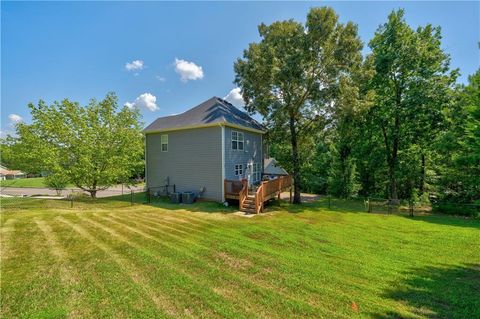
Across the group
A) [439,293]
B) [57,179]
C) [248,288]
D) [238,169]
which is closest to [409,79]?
[238,169]

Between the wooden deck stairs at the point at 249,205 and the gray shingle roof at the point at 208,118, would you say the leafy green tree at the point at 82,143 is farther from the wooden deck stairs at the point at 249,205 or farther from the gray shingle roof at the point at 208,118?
the wooden deck stairs at the point at 249,205

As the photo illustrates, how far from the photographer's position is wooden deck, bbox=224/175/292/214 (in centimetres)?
1277

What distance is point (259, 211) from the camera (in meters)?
12.8

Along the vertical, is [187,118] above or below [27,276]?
above

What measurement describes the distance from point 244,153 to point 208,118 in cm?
361

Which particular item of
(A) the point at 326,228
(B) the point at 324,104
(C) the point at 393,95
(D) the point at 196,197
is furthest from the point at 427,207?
(D) the point at 196,197

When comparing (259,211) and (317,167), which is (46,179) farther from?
(317,167)

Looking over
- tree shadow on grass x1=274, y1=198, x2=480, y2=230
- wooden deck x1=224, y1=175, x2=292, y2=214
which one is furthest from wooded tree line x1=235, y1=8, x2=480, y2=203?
wooden deck x1=224, y1=175, x2=292, y2=214

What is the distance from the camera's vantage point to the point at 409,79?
18.2m

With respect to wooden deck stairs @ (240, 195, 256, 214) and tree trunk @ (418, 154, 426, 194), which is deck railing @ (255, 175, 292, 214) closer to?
wooden deck stairs @ (240, 195, 256, 214)

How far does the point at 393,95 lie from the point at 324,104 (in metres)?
8.20

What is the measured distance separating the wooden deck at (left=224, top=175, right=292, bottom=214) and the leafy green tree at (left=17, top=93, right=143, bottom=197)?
8916 millimetres

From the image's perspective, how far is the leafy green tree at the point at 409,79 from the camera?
17453mm

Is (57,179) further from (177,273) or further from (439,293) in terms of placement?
(439,293)
